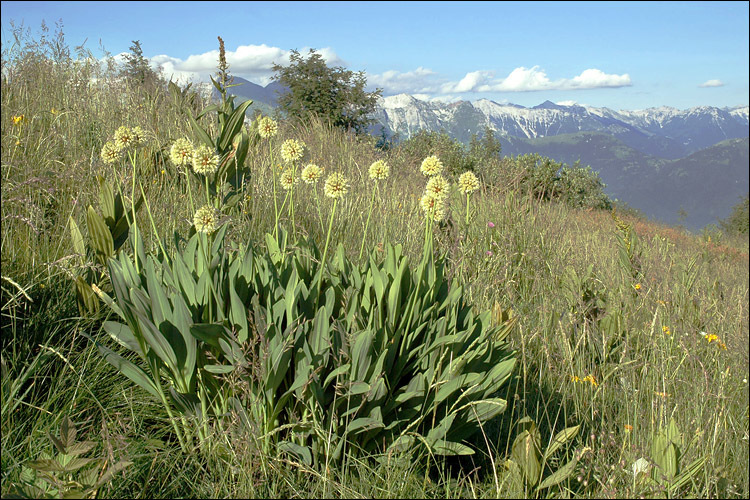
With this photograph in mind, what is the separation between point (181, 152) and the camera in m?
2.16

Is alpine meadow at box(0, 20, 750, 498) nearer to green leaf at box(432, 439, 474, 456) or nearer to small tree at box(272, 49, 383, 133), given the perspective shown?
green leaf at box(432, 439, 474, 456)

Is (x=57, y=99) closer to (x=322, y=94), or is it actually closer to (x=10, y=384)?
(x=10, y=384)

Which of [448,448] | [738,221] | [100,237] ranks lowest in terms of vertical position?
[738,221]

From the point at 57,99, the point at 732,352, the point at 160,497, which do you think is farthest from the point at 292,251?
the point at 57,99

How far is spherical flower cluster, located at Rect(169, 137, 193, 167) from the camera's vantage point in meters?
2.13

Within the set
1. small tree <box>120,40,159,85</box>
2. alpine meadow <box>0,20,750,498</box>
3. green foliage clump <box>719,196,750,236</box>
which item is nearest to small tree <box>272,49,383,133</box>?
small tree <box>120,40,159,85</box>

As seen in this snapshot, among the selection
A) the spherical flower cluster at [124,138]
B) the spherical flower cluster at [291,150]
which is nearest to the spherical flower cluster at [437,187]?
the spherical flower cluster at [291,150]

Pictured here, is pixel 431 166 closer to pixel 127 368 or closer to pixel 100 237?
pixel 127 368

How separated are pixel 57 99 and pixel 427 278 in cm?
476

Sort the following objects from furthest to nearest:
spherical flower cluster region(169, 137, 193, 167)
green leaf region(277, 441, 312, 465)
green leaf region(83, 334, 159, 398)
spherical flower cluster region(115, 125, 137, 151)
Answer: spherical flower cluster region(115, 125, 137, 151), spherical flower cluster region(169, 137, 193, 167), green leaf region(83, 334, 159, 398), green leaf region(277, 441, 312, 465)

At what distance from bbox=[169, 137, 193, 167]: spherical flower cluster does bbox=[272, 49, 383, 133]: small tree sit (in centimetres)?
921

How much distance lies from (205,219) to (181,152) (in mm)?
318

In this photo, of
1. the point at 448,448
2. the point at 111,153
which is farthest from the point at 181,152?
the point at 448,448

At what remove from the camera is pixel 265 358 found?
5.40 ft
